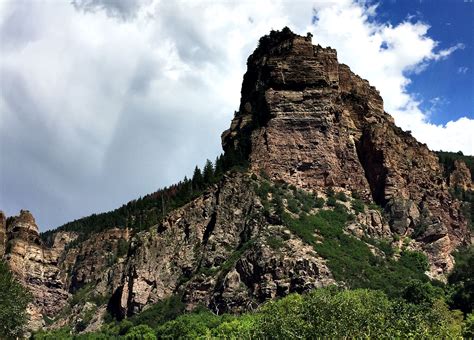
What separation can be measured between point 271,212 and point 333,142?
33.2m

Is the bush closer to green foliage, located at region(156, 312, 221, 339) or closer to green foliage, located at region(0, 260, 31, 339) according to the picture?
green foliage, located at region(156, 312, 221, 339)

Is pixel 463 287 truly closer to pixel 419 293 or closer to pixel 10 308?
pixel 419 293

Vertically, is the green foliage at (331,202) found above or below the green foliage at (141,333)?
above

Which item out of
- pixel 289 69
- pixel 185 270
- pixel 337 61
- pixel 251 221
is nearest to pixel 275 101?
pixel 289 69

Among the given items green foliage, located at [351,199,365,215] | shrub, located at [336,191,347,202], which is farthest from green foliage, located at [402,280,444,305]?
shrub, located at [336,191,347,202]

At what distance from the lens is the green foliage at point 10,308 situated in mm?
98125

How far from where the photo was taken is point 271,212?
141m

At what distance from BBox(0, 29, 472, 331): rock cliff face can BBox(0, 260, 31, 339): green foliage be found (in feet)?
122

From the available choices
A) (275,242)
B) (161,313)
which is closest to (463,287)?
(275,242)

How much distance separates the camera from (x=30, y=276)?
161 meters

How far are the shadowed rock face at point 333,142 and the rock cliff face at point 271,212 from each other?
29 cm

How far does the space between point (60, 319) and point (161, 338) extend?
193 feet

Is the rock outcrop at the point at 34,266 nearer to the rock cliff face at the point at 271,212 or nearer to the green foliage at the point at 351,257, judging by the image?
the rock cliff face at the point at 271,212

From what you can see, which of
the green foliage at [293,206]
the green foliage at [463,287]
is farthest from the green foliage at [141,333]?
A: the green foliage at [463,287]
